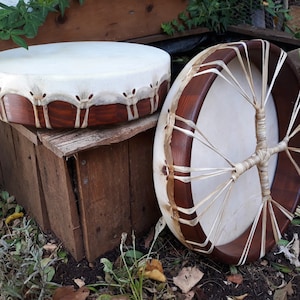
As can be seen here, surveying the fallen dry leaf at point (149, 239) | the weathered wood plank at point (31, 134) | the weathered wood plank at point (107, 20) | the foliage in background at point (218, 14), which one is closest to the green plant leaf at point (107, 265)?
the fallen dry leaf at point (149, 239)

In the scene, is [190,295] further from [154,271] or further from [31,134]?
[31,134]

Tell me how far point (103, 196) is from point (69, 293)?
0.26 meters

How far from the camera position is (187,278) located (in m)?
1.17

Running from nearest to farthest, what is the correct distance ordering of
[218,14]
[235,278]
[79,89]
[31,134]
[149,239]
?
[79,89] → [31,134] → [235,278] → [149,239] → [218,14]

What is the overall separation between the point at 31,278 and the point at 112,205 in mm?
281

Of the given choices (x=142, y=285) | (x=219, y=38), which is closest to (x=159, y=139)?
(x=142, y=285)

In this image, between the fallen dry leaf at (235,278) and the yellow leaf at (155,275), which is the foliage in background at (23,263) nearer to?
the yellow leaf at (155,275)

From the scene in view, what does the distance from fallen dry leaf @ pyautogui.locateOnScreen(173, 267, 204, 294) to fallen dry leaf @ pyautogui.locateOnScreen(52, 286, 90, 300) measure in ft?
0.79

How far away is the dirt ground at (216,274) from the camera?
1.15 metres

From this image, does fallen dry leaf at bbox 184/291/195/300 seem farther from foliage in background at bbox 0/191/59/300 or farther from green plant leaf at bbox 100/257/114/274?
foliage in background at bbox 0/191/59/300

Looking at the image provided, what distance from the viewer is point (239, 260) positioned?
3.93ft

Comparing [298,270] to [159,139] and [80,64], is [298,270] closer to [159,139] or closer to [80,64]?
[159,139]

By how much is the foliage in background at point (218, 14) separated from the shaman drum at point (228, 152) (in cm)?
89

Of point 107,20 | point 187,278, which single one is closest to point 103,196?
point 187,278
